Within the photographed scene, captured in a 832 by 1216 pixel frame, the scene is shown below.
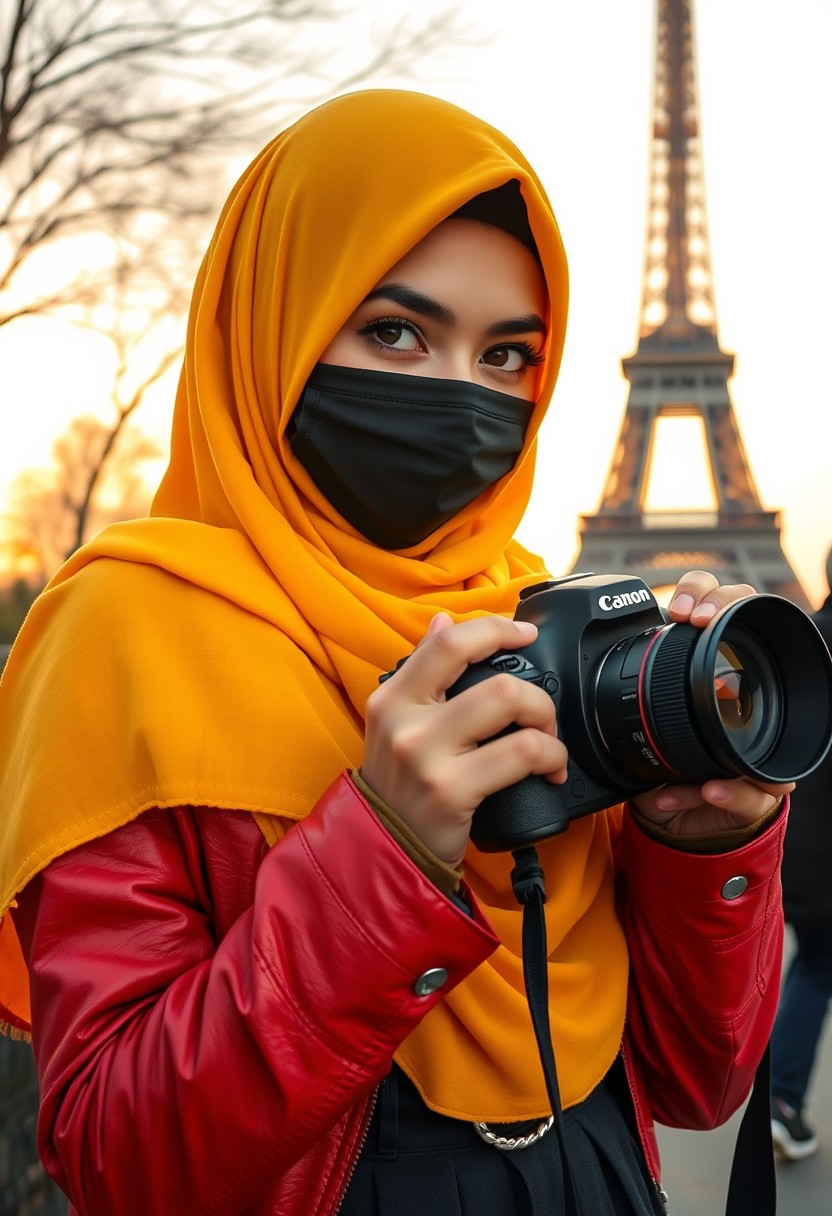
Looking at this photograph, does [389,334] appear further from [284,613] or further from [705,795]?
[705,795]

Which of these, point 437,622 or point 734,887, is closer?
point 437,622

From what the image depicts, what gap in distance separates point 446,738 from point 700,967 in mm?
440

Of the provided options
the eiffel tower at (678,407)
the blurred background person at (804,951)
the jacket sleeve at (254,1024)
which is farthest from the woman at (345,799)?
the eiffel tower at (678,407)

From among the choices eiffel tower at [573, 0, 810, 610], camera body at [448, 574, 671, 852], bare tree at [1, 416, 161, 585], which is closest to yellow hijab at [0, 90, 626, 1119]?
camera body at [448, 574, 671, 852]

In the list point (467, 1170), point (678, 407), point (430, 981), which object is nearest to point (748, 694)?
point (430, 981)

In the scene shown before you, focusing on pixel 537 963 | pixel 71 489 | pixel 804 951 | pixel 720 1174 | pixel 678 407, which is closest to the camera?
pixel 537 963

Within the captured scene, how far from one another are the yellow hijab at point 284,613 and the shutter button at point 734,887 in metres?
0.14

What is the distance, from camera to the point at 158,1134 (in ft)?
2.73

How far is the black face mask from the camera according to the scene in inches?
45.7

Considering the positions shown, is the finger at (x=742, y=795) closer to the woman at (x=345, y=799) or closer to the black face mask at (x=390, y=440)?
the woman at (x=345, y=799)

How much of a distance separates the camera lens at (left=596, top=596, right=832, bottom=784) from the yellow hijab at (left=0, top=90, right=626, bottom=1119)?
0.19 metres

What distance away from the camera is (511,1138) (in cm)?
103

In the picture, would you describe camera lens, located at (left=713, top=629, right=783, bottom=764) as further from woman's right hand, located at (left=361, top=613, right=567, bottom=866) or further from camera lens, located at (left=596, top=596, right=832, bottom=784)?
woman's right hand, located at (left=361, top=613, right=567, bottom=866)

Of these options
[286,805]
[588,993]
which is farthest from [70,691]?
[588,993]
